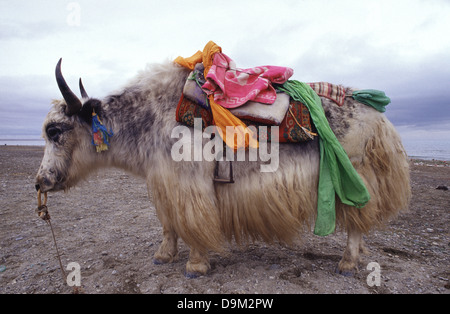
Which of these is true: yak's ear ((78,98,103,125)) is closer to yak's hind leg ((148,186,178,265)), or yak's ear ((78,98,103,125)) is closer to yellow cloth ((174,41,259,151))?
yellow cloth ((174,41,259,151))

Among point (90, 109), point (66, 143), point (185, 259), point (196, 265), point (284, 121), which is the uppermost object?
point (90, 109)

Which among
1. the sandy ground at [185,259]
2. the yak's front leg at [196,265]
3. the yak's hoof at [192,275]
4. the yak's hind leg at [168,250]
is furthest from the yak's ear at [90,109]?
the yak's hoof at [192,275]

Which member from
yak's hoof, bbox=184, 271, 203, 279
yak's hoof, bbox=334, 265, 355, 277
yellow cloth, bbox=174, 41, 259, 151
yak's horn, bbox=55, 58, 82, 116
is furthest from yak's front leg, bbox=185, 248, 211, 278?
yak's horn, bbox=55, 58, 82, 116

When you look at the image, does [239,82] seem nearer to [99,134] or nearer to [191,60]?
[191,60]

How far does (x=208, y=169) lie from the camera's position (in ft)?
8.08

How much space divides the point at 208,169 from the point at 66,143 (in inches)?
57.7

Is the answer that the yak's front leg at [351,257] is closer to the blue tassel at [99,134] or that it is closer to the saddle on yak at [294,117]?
the saddle on yak at [294,117]

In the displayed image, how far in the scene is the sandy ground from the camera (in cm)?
242

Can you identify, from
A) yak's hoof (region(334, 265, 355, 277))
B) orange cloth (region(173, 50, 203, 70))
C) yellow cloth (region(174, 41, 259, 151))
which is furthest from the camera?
orange cloth (region(173, 50, 203, 70))

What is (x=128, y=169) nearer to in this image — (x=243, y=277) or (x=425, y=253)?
(x=243, y=277)

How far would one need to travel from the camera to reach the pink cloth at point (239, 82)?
8.14 feet

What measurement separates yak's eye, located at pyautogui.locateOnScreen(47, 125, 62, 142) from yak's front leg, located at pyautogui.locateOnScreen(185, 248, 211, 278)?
174 centimetres

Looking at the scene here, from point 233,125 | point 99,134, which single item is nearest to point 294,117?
point 233,125

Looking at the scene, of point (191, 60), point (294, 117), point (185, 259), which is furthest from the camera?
point (185, 259)
